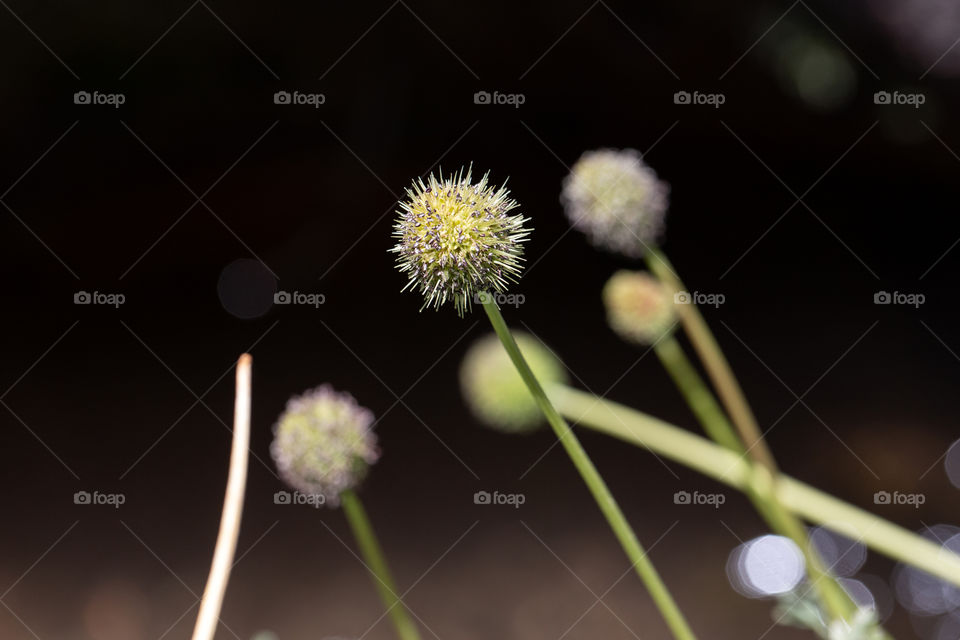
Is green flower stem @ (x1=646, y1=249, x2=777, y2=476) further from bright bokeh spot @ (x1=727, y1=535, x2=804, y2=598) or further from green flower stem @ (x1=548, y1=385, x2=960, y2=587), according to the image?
bright bokeh spot @ (x1=727, y1=535, x2=804, y2=598)

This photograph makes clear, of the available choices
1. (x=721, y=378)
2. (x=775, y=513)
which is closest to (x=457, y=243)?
(x=775, y=513)

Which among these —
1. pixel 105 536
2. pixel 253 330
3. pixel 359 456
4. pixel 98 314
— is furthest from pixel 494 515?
pixel 359 456

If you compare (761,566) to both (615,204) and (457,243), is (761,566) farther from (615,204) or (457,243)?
(457,243)

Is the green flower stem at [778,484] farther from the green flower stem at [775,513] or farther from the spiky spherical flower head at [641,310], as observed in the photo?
the spiky spherical flower head at [641,310]

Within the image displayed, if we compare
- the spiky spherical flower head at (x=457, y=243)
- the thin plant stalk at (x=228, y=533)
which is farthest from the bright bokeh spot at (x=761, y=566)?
the thin plant stalk at (x=228, y=533)

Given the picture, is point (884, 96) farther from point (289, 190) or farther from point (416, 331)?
point (289, 190)

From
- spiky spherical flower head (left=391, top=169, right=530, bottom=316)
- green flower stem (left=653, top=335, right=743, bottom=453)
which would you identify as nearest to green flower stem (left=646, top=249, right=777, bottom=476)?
green flower stem (left=653, top=335, right=743, bottom=453)
